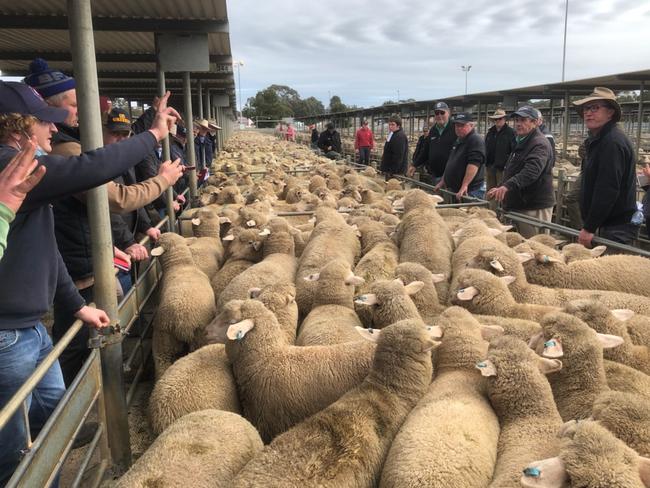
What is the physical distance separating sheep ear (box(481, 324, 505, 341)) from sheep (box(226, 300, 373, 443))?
706 millimetres

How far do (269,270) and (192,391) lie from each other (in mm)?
1817

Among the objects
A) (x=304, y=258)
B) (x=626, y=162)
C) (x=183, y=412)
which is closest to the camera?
(x=183, y=412)

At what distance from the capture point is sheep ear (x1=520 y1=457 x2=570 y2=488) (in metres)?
1.82

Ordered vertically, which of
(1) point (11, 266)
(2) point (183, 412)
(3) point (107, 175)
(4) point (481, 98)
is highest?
(4) point (481, 98)

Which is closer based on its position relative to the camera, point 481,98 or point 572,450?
point 572,450

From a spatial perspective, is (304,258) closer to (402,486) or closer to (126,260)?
(126,260)

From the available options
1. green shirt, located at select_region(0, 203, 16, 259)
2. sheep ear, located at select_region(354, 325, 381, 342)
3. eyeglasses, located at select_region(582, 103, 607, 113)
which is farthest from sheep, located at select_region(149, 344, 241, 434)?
eyeglasses, located at select_region(582, 103, 607, 113)

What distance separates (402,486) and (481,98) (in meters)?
17.4

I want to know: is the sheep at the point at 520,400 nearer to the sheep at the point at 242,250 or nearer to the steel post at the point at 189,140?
the sheep at the point at 242,250

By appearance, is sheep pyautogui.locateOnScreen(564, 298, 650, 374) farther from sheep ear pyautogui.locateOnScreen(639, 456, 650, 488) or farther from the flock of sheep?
sheep ear pyautogui.locateOnScreen(639, 456, 650, 488)

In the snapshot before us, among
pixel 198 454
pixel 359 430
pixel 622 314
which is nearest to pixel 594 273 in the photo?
pixel 622 314

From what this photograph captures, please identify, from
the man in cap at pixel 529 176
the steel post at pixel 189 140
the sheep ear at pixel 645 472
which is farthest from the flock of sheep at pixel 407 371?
the steel post at pixel 189 140

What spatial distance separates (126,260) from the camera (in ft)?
11.7

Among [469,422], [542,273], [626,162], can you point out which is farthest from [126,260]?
[626,162]
